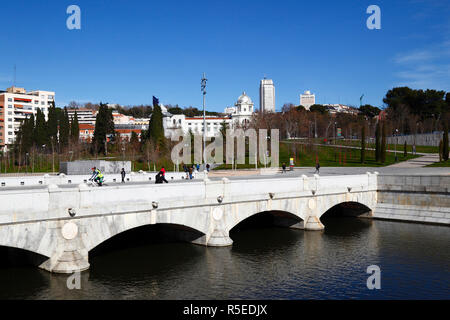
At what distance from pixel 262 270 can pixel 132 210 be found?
6.51 m

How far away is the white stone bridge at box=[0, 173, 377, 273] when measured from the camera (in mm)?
14961

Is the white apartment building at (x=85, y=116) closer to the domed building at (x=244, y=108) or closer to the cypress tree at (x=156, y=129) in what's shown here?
the domed building at (x=244, y=108)

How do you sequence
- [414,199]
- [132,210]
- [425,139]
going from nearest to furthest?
[132,210]
[414,199]
[425,139]

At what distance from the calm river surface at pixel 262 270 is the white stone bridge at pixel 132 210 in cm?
100

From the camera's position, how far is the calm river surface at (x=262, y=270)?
1544 cm

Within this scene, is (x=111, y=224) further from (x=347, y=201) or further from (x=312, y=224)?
(x=347, y=201)

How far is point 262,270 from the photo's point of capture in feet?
60.6

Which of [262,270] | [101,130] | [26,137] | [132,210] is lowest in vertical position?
[262,270]

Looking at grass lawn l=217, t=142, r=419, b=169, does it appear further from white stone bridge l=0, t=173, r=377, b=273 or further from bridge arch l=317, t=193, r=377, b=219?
white stone bridge l=0, t=173, r=377, b=273

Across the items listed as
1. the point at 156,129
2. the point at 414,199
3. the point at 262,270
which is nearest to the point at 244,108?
the point at 156,129

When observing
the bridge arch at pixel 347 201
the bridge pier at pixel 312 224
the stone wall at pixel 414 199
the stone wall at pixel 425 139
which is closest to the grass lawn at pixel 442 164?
the stone wall at pixel 425 139

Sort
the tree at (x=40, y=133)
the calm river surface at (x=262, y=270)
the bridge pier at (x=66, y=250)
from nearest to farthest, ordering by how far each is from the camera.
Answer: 1. the calm river surface at (x=262, y=270)
2. the bridge pier at (x=66, y=250)
3. the tree at (x=40, y=133)
